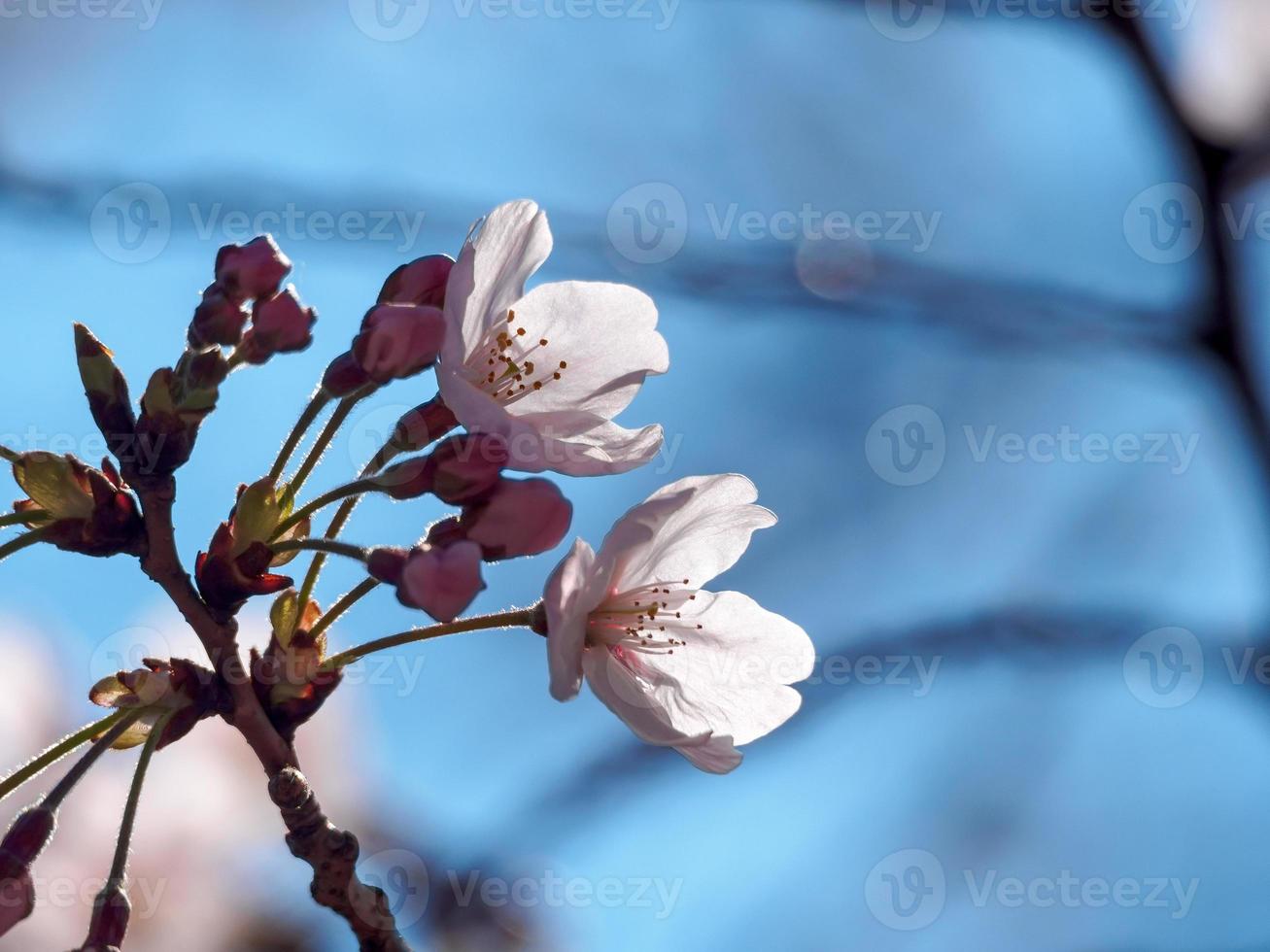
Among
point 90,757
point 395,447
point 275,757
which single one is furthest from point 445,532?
point 90,757

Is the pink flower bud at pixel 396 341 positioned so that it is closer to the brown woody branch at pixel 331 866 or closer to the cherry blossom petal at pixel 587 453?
the cherry blossom petal at pixel 587 453

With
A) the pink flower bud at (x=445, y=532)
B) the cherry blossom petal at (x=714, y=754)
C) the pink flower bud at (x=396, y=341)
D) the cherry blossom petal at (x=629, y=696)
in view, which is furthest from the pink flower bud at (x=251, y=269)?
the cherry blossom petal at (x=714, y=754)

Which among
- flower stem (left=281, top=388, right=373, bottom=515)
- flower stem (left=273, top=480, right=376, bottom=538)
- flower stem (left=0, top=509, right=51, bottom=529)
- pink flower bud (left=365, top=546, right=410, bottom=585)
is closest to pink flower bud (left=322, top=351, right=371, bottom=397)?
flower stem (left=281, top=388, right=373, bottom=515)

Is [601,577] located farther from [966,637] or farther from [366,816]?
[366,816]

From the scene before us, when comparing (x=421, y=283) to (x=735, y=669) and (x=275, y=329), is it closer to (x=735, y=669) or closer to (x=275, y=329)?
(x=275, y=329)

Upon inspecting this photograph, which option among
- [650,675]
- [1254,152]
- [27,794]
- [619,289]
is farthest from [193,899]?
[1254,152]

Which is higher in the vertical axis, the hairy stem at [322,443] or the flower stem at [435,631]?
the hairy stem at [322,443]
